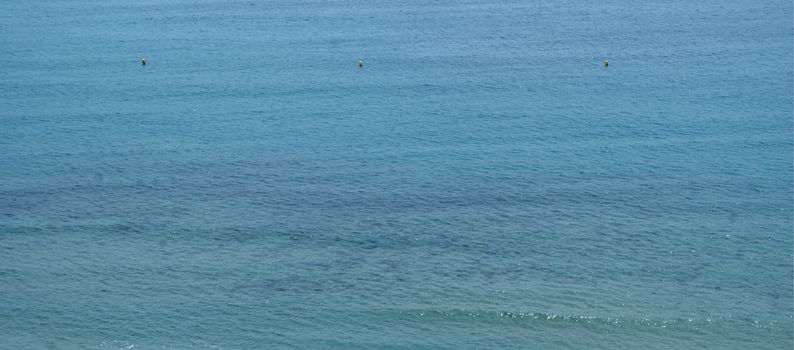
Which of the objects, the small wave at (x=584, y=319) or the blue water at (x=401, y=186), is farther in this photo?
the blue water at (x=401, y=186)

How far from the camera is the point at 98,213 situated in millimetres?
48188

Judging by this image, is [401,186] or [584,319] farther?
[401,186]

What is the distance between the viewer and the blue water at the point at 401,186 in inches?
1523

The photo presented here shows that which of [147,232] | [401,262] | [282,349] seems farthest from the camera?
[147,232]

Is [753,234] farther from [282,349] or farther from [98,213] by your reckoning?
[98,213]

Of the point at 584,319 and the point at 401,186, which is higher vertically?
the point at 584,319

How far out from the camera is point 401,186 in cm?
5094

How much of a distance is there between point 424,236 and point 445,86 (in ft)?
76.2

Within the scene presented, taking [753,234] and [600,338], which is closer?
[600,338]

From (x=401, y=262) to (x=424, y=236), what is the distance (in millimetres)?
2791

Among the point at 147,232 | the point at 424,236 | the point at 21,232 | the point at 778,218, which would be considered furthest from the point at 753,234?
the point at 21,232

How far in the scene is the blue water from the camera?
3869 centimetres

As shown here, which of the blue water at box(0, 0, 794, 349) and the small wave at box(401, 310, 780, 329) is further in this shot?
the blue water at box(0, 0, 794, 349)

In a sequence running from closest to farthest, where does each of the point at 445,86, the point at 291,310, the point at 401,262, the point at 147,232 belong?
the point at 291,310 < the point at 401,262 < the point at 147,232 < the point at 445,86
